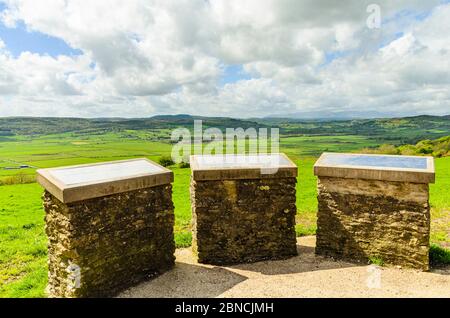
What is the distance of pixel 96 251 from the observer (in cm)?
747

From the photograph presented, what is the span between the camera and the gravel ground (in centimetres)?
764

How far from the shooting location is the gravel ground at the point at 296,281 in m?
7.64

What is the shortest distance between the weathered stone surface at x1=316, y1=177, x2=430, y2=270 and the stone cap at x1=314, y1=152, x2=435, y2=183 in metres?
0.19

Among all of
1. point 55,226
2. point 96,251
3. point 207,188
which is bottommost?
point 96,251

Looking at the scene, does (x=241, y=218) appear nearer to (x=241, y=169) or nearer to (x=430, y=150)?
(x=241, y=169)

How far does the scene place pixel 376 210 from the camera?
8852mm

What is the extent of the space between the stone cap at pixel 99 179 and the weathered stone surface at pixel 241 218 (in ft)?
4.00

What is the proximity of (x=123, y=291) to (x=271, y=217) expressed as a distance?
419cm

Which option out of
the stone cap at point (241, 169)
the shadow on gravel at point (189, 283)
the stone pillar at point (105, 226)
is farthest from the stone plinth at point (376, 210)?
the stone pillar at point (105, 226)

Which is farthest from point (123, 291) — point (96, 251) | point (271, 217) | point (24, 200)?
point (24, 200)

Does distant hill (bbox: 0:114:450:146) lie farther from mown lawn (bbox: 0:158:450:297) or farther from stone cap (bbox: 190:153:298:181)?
stone cap (bbox: 190:153:298:181)

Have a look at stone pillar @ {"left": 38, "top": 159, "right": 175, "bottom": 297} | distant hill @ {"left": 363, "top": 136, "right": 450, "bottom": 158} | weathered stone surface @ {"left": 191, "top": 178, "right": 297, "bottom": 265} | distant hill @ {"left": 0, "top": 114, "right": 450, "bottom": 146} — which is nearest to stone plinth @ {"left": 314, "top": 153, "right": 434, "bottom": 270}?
weathered stone surface @ {"left": 191, "top": 178, "right": 297, "bottom": 265}

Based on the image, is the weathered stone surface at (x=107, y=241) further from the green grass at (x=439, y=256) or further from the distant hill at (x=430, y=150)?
the distant hill at (x=430, y=150)

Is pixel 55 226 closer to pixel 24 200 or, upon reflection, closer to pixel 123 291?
pixel 123 291
